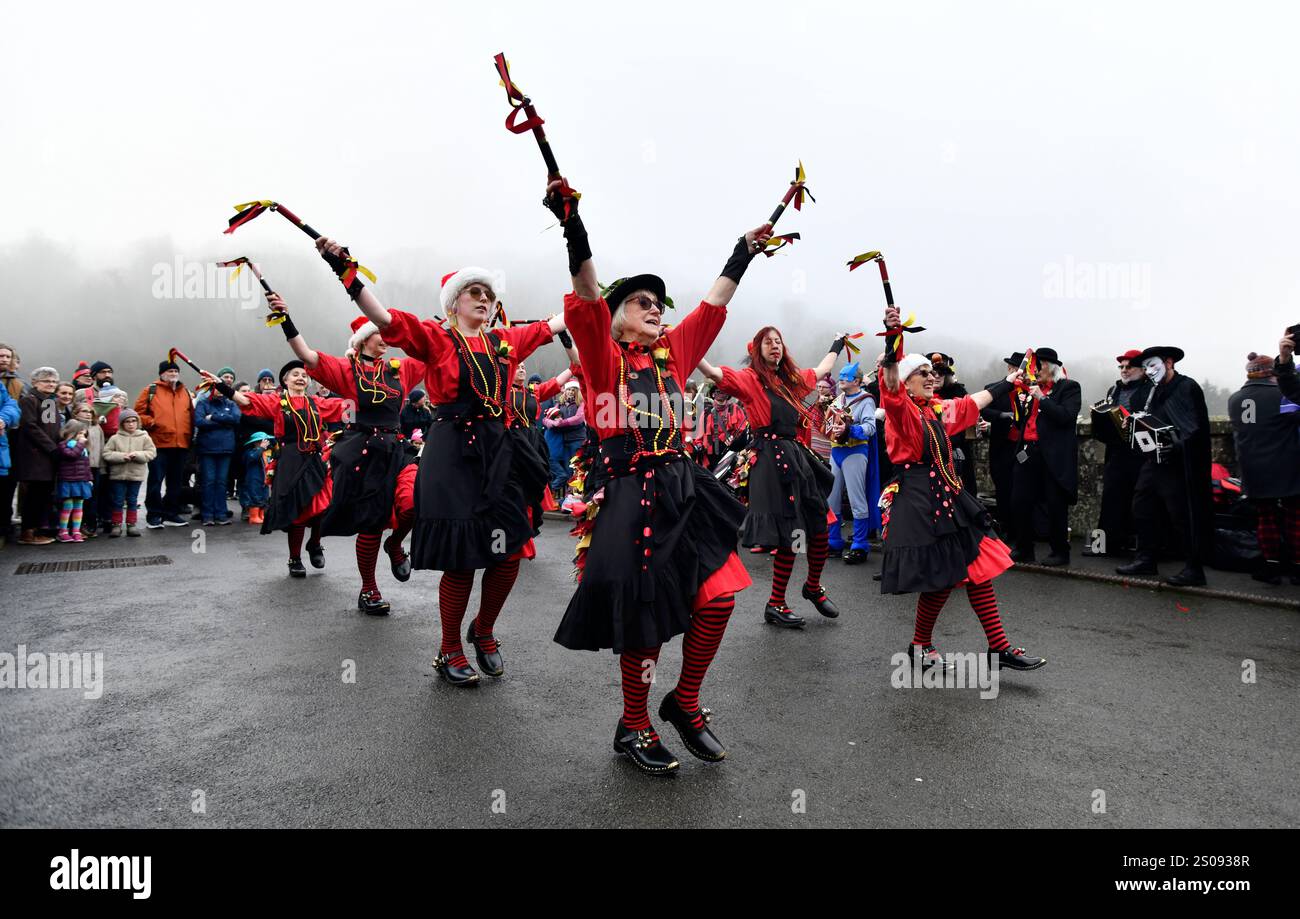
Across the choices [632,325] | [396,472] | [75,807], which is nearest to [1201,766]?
[632,325]

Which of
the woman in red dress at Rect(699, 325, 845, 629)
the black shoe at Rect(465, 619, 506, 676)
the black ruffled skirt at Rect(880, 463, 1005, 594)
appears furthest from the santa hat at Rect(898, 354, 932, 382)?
the black shoe at Rect(465, 619, 506, 676)

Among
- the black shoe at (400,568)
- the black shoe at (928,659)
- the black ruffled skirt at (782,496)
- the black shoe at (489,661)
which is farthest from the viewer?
the black shoe at (400,568)

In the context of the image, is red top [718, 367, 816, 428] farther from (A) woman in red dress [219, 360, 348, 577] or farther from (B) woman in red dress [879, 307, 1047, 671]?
(A) woman in red dress [219, 360, 348, 577]

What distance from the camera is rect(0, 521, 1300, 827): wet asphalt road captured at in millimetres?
3084

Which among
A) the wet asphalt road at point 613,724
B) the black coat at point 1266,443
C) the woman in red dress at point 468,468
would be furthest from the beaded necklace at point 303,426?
the black coat at point 1266,443

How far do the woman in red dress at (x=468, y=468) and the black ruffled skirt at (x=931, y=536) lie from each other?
7.17 feet

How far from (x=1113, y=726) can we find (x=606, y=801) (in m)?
2.58

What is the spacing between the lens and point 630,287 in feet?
12.1

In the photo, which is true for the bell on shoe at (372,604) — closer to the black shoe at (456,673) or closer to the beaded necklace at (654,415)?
the black shoe at (456,673)

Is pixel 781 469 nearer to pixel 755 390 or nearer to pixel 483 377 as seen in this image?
pixel 755 390

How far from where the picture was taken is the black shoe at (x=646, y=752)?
337 cm

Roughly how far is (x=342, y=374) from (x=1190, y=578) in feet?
24.7

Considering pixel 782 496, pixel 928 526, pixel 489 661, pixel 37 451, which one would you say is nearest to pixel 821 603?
pixel 782 496

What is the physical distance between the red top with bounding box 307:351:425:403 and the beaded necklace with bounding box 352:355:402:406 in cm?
5
